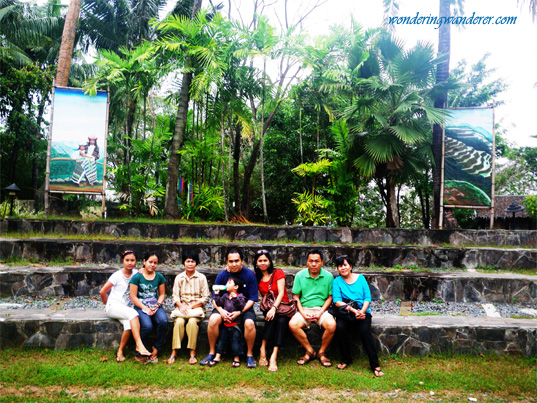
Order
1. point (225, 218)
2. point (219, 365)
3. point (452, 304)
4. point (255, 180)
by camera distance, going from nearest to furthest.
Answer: point (219, 365) → point (452, 304) → point (225, 218) → point (255, 180)

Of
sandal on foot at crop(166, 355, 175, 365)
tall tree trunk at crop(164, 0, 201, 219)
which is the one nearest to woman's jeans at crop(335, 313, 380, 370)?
sandal on foot at crop(166, 355, 175, 365)

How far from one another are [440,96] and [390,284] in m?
5.49

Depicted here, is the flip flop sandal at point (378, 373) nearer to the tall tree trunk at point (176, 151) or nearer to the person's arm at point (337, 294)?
the person's arm at point (337, 294)

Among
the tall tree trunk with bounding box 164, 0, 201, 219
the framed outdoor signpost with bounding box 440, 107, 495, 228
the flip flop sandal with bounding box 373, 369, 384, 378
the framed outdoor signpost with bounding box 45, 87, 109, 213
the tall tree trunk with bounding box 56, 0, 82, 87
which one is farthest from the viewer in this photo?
the tall tree trunk with bounding box 56, 0, 82, 87

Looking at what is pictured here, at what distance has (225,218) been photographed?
9.62 m

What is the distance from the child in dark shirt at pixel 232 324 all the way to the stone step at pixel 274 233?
3789 millimetres

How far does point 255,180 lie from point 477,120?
7.11 metres

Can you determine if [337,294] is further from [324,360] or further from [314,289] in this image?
[324,360]

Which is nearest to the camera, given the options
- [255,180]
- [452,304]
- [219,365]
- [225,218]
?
[219,365]

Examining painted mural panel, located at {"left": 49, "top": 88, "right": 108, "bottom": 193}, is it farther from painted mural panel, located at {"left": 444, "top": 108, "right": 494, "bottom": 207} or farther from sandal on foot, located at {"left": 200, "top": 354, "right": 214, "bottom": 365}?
painted mural panel, located at {"left": 444, "top": 108, "right": 494, "bottom": 207}

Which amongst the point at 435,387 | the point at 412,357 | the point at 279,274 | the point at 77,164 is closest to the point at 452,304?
the point at 412,357

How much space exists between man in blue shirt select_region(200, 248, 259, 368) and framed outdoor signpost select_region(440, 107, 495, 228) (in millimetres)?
6228

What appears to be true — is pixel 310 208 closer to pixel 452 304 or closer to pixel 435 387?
pixel 452 304

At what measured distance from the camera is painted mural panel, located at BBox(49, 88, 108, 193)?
28.5ft
